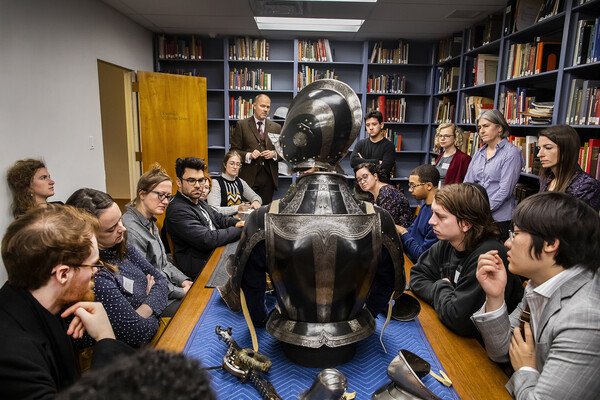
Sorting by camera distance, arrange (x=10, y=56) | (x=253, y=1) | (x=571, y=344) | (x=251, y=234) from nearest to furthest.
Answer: (x=571, y=344)
(x=251, y=234)
(x=10, y=56)
(x=253, y=1)

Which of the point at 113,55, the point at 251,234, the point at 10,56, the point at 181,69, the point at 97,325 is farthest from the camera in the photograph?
the point at 181,69

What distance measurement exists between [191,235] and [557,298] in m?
1.99

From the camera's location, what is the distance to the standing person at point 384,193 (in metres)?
2.92

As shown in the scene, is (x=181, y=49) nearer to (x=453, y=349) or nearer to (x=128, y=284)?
(x=128, y=284)

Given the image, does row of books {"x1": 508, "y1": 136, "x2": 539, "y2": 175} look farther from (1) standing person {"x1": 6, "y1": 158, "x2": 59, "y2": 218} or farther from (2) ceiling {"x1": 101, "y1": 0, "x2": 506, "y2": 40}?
(1) standing person {"x1": 6, "y1": 158, "x2": 59, "y2": 218}

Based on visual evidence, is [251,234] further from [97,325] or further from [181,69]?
[181,69]

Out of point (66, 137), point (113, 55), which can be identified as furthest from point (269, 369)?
point (113, 55)

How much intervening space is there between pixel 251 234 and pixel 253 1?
10.6ft

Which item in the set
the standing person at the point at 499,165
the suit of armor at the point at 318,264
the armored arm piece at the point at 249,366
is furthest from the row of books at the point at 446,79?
the armored arm piece at the point at 249,366

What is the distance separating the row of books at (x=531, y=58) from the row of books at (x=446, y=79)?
1.29 metres

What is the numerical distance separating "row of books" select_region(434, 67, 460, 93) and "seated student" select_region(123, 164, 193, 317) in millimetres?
4177

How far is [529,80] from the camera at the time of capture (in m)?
3.68

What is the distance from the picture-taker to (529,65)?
11.4ft

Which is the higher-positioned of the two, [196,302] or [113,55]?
[113,55]
